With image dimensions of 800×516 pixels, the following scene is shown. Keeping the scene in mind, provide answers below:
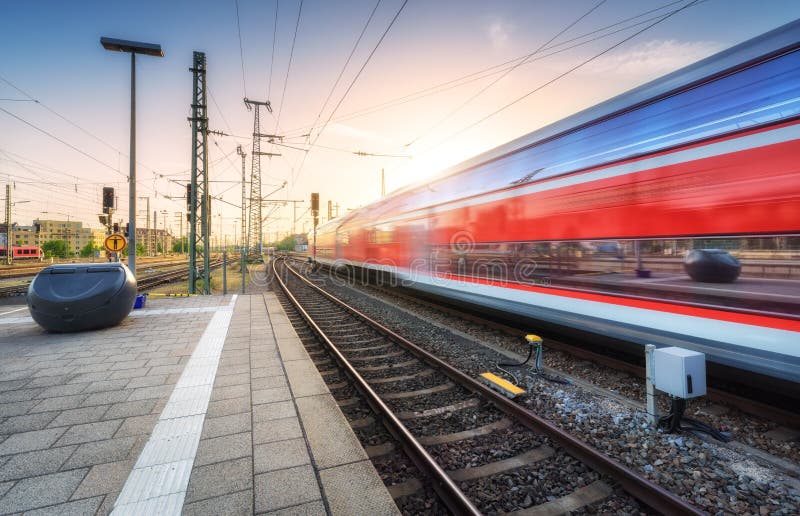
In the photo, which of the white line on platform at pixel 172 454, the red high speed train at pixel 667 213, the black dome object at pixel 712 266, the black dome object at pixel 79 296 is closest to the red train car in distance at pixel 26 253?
the black dome object at pixel 79 296

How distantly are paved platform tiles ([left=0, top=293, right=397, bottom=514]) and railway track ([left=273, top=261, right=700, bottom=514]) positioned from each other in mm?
407

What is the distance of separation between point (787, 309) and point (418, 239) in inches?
286

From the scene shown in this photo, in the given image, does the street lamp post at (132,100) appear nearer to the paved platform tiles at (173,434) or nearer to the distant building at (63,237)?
the paved platform tiles at (173,434)

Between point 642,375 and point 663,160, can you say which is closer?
point 663,160

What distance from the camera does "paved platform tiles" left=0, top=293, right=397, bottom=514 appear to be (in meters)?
2.24

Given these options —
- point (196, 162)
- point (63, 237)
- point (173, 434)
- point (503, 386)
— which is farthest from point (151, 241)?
point (503, 386)

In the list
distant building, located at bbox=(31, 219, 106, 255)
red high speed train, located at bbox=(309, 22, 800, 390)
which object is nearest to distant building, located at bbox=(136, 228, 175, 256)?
distant building, located at bbox=(31, 219, 106, 255)

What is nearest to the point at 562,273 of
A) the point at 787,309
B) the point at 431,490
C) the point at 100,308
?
the point at 787,309

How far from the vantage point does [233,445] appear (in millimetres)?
2838

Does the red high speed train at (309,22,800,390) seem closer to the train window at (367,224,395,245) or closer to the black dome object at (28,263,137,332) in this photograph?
the train window at (367,224,395,245)

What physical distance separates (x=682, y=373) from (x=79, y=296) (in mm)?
8778

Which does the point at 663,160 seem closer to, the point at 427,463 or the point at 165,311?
the point at 427,463

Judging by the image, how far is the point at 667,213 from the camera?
392cm

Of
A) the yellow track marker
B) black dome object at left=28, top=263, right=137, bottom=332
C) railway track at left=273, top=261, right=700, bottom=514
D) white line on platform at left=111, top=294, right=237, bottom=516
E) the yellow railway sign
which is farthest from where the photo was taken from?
the yellow railway sign
